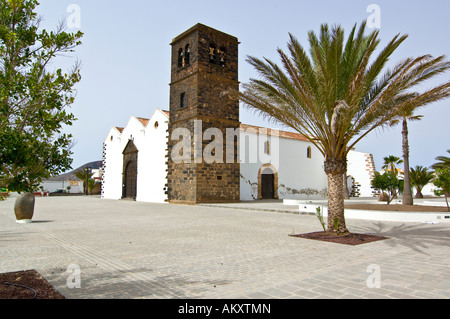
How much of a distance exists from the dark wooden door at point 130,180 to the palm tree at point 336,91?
19.5m

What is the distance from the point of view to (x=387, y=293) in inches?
144

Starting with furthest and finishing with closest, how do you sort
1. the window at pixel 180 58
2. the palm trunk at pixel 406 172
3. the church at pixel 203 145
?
1. the window at pixel 180 58
2. the church at pixel 203 145
3. the palm trunk at pixel 406 172

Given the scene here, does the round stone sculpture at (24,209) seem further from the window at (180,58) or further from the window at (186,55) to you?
the window at (180,58)

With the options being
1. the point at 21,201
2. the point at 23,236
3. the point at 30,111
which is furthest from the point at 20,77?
the point at 21,201

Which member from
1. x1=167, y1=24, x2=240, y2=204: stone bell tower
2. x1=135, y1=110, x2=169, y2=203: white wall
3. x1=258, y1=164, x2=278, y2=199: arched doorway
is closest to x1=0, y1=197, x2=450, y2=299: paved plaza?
x1=167, y1=24, x2=240, y2=204: stone bell tower

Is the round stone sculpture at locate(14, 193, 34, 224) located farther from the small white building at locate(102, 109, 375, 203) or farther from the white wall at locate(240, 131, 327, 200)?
the white wall at locate(240, 131, 327, 200)

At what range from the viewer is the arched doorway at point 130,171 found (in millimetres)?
25922

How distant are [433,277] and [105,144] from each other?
3223 cm

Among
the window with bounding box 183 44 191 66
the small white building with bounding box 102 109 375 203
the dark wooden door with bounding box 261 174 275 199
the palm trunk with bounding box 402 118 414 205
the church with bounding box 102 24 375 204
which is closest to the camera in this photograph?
the palm trunk with bounding box 402 118 414 205

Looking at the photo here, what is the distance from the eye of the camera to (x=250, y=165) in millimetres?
24500

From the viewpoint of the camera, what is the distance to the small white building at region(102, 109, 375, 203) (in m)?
23.7

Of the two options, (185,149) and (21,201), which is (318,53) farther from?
(185,149)

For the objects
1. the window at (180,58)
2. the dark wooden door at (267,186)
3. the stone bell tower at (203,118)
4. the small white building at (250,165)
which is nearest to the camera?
the stone bell tower at (203,118)

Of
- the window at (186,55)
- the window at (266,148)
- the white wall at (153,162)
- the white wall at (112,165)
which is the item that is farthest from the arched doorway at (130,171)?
the window at (266,148)
